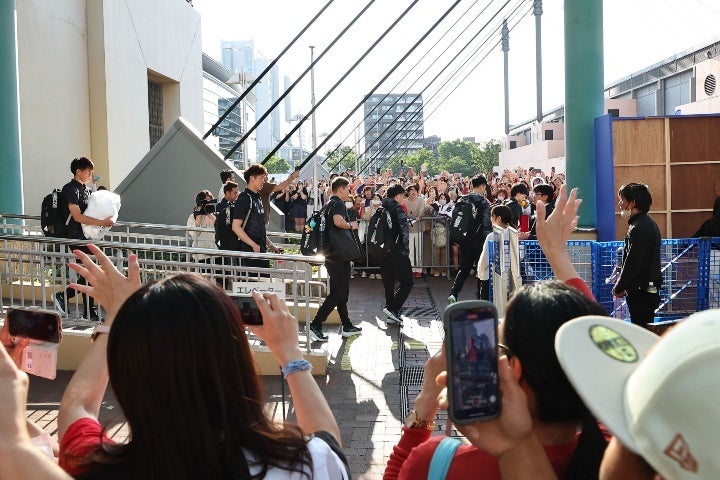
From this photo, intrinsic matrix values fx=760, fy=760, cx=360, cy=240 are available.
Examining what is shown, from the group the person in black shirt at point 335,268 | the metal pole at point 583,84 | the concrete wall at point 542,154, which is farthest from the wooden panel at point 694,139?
the concrete wall at point 542,154

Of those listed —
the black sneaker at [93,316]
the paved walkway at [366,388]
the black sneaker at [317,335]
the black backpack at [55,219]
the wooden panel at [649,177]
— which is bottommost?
the paved walkway at [366,388]

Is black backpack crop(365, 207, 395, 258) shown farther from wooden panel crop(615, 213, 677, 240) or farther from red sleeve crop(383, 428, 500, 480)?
red sleeve crop(383, 428, 500, 480)

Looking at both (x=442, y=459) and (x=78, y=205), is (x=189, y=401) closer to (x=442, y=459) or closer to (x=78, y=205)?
(x=442, y=459)

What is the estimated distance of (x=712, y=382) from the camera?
106cm

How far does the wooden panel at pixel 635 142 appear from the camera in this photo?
9977 millimetres

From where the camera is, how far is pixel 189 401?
1669 millimetres

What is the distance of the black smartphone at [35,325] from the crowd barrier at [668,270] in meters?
6.43

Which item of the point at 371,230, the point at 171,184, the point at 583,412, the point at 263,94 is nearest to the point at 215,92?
the point at 171,184

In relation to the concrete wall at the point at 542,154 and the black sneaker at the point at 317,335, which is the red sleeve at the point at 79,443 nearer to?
the black sneaker at the point at 317,335

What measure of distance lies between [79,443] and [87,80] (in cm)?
2122

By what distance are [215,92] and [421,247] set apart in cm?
6419

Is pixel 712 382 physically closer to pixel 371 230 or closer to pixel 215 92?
pixel 371 230

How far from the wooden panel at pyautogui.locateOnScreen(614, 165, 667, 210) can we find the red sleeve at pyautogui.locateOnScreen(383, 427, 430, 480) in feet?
28.3

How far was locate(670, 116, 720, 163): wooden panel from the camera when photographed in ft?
33.2
